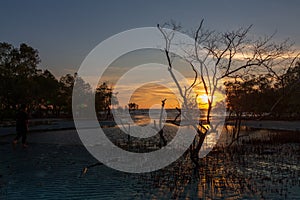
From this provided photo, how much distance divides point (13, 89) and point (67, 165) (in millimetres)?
40562

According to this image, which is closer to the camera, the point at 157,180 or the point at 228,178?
the point at 157,180

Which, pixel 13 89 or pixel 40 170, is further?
pixel 13 89

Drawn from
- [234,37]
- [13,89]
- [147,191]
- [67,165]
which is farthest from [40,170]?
[13,89]

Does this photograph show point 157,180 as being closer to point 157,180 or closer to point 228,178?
point 157,180

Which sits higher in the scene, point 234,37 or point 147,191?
point 234,37

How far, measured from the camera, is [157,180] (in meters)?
10.4

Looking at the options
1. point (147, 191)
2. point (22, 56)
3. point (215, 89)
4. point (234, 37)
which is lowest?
point (147, 191)

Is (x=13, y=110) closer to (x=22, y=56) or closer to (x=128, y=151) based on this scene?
(x=22, y=56)

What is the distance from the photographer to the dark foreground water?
8.62 metres

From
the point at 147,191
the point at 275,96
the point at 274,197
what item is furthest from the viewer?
the point at 275,96

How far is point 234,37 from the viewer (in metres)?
13.4

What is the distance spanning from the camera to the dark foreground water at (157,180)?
862cm

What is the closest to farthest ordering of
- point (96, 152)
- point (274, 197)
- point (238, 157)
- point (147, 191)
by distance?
point (274, 197), point (147, 191), point (238, 157), point (96, 152)

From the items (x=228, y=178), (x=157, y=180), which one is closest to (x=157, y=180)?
(x=157, y=180)
